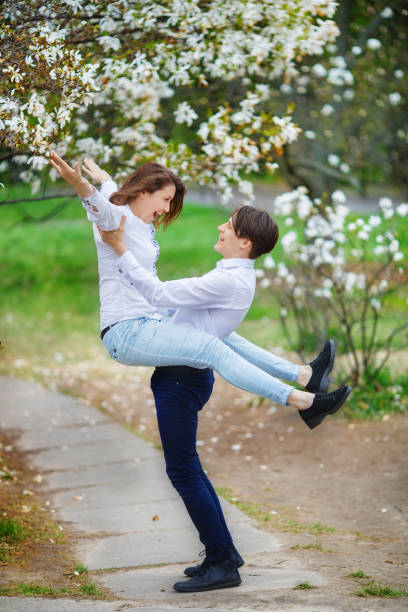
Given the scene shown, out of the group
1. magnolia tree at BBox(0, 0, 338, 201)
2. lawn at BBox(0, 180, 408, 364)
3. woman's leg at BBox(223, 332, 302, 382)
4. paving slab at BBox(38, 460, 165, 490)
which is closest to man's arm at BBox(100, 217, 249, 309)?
woman's leg at BBox(223, 332, 302, 382)

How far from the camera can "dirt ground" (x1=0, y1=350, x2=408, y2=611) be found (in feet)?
15.2

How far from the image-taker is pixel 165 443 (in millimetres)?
3898

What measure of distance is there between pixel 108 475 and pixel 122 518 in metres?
0.98

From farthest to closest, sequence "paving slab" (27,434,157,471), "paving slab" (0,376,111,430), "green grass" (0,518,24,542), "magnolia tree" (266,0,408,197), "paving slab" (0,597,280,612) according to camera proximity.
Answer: "magnolia tree" (266,0,408,197), "paving slab" (0,376,111,430), "paving slab" (27,434,157,471), "green grass" (0,518,24,542), "paving slab" (0,597,280,612)

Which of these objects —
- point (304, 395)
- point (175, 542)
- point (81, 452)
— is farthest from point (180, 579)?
point (81, 452)

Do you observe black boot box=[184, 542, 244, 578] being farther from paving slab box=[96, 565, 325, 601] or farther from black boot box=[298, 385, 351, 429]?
black boot box=[298, 385, 351, 429]

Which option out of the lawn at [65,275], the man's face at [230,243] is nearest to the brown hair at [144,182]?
the man's face at [230,243]

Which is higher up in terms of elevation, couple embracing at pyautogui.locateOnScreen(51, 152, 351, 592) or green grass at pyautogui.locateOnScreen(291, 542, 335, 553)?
couple embracing at pyautogui.locateOnScreen(51, 152, 351, 592)

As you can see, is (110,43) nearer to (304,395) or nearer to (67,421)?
(304,395)

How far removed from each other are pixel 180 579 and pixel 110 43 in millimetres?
3466

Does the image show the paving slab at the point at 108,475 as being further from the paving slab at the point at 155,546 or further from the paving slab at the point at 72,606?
the paving slab at the point at 72,606

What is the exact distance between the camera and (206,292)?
3744mm

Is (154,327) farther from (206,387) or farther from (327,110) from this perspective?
(327,110)

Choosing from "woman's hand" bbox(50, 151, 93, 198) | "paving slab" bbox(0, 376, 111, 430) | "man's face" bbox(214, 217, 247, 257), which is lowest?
"paving slab" bbox(0, 376, 111, 430)
